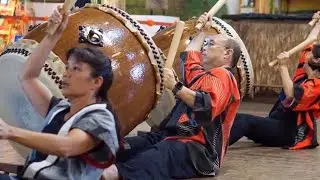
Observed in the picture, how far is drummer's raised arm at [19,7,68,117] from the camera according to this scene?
2.47m

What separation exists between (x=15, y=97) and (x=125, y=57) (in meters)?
0.47

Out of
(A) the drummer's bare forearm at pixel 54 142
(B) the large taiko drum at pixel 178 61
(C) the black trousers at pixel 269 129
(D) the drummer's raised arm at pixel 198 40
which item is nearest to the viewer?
(A) the drummer's bare forearm at pixel 54 142

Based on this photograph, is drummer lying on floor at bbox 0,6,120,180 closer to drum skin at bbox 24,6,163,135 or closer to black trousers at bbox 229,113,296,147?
drum skin at bbox 24,6,163,135

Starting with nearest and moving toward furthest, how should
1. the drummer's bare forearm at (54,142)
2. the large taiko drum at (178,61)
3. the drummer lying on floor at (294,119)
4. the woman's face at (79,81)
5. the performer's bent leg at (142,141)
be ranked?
the drummer's bare forearm at (54,142) < the woman's face at (79,81) < the performer's bent leg at (142,141) < the large taiko drum at (178,61) < the drummer lying on floor at (294,119)

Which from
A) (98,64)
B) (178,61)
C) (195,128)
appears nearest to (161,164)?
(195,128)

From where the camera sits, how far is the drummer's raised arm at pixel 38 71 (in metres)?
2.47

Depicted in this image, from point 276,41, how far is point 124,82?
3.76 metres

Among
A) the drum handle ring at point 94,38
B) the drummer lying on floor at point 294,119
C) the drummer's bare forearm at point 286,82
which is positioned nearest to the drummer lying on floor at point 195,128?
the drum handle ring at point 94,38

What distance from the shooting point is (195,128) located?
10.2 ft

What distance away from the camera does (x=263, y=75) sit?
21.8 ft

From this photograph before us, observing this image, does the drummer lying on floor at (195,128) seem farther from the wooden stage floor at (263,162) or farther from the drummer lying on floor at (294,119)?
the drummer lying on floor at (294,119)

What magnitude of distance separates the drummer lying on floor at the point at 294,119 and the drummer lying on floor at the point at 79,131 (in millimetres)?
1746

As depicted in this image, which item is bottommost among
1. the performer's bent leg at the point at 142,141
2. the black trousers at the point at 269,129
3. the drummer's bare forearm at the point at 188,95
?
the black trousers at the point at 269,129

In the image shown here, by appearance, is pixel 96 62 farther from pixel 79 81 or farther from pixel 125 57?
pixel 125 57
